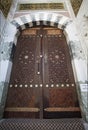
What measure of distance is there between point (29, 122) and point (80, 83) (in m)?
0.81

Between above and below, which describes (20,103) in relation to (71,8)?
below

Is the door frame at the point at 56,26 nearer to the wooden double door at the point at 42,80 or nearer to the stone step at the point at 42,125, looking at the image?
the wooden double door at the point at 42,80

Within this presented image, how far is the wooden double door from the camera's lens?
185 cm

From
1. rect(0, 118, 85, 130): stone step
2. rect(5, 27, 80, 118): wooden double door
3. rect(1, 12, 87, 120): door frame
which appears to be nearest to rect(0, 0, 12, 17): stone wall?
rect(1, 12, 87, 120): door frame

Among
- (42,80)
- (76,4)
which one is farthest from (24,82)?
(76,4)

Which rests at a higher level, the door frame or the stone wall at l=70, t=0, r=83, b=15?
the stone wall at l=70, t=0, r=83, b=15

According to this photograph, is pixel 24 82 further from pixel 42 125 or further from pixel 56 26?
pixel 56 26

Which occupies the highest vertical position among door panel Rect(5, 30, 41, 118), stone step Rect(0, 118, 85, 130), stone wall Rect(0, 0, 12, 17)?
stone wall Rect(0, 0, 12, 17)

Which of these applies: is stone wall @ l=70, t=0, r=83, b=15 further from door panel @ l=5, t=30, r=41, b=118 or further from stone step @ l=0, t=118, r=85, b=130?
stone step @ l=0, t=118, r=85, b=130

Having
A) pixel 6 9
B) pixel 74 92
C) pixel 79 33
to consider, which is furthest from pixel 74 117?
pixel 6 9

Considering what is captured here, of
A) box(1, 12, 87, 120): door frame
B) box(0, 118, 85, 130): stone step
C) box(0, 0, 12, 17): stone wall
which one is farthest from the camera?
box(0, 0, 12, 17): stone wall

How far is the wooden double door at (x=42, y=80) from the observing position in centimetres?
185

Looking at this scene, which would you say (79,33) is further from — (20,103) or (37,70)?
(20,103)

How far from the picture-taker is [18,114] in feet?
6.03
